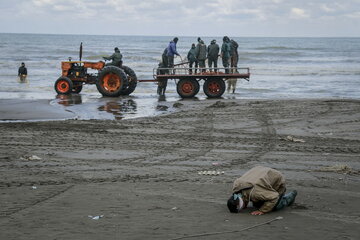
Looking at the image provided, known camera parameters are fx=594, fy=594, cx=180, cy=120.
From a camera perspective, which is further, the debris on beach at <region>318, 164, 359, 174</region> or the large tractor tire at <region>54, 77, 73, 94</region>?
the large tractor tire at <region>54, 77, 73, 94</region>

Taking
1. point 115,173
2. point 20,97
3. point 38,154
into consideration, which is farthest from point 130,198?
point 20,97

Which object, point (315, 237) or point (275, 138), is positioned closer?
point (315, 237)

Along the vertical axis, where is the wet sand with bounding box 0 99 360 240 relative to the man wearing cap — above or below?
below

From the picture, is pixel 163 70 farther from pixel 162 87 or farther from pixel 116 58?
pixel 116 58

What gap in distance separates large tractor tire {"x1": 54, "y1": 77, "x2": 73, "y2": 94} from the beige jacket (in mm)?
14365

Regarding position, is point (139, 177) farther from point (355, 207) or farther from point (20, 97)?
point (20, 97)

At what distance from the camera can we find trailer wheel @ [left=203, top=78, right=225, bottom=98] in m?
19.7

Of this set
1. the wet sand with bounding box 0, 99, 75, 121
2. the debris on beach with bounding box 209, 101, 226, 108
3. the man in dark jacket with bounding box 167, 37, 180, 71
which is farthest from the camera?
the man in dark jacket with bounding box 167, 37, 180, 71

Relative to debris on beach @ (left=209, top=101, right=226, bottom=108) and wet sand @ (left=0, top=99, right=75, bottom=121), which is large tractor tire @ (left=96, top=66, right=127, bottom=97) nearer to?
wet sand @ (left=0, top=99, right=75, bottom=121)

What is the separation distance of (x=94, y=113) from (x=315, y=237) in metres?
10.6

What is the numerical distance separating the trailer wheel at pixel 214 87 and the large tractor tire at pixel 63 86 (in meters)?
4.61

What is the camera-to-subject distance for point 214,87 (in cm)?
1975

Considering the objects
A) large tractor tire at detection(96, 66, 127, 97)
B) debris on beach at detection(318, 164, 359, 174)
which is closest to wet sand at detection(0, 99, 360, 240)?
debris on beach at detection(318, 164, 359, 174)

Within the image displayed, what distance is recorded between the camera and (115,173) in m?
8.71
